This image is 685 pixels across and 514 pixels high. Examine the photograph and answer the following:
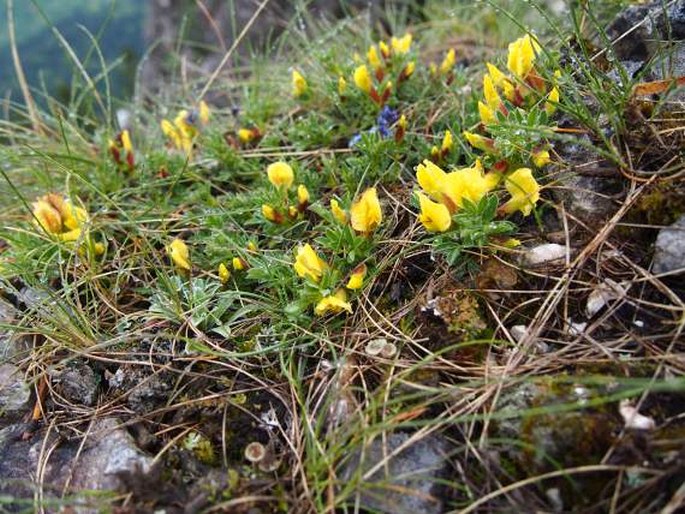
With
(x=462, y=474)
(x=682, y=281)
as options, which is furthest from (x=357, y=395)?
(x=682, y=281)

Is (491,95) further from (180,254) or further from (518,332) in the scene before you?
(180,254)

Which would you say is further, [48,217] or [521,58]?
[48,217]

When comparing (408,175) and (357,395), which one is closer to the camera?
(357,395)

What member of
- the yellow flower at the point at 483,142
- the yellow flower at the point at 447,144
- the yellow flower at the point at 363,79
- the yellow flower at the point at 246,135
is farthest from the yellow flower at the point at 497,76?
the yellow flower at the point at 246,135

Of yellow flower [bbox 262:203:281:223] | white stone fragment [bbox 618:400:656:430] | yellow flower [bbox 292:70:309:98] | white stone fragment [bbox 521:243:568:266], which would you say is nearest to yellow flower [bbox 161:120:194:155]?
yellow flower [bbox 292:70:309:98]

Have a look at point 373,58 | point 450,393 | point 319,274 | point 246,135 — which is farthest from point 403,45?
point 450,393

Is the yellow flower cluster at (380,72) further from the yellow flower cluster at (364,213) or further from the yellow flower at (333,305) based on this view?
the yellow flower at (333,305)

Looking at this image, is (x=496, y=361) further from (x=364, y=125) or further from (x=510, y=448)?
(x=364, y=125)
